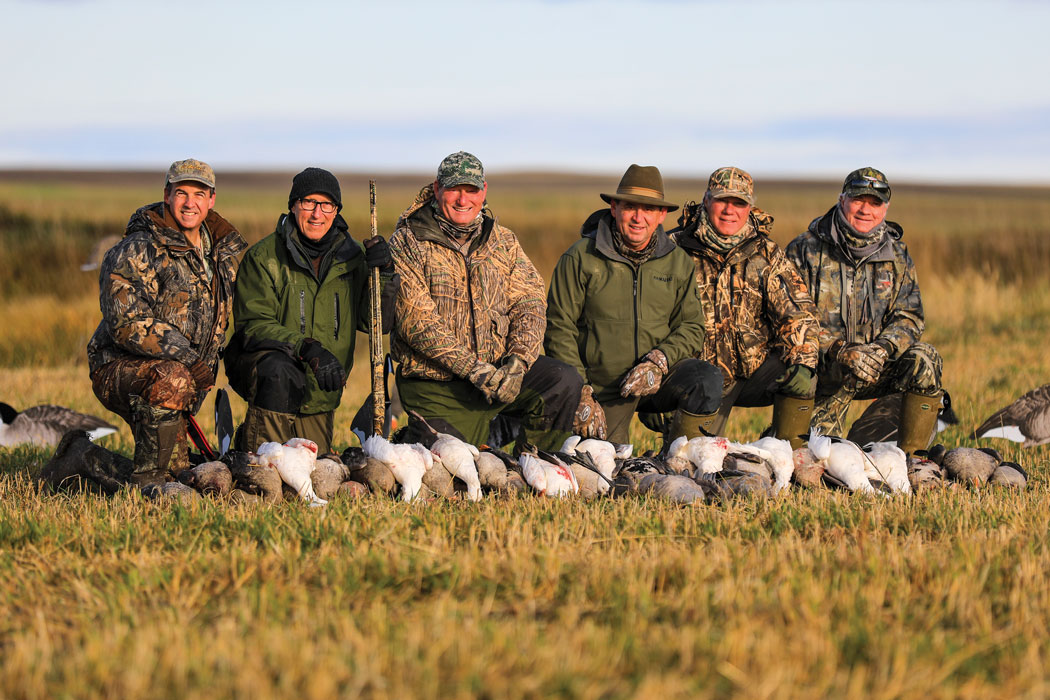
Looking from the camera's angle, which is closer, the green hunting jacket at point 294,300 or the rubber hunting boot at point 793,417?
the green hunting jacket at point 294,300

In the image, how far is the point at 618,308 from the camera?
26.1 feet

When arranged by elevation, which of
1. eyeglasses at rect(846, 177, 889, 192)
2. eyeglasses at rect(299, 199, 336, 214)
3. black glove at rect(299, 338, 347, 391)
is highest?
eyeglasses at rect(846, 177, 889, 192)

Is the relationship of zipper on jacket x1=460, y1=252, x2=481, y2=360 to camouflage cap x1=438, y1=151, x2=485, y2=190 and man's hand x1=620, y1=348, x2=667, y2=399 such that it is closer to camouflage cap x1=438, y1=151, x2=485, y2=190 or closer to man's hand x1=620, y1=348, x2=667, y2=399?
camouflage cap x1=438, y1=151, x2=485, y2=190

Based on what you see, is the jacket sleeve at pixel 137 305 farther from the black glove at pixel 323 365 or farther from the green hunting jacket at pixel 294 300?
the black glove at pixel 323 365

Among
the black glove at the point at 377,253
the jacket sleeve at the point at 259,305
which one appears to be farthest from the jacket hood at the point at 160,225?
the black glove at the point at 377,253

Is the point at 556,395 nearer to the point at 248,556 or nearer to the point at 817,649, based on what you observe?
the point at 248,556

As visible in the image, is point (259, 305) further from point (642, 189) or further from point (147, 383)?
point (642, 189)

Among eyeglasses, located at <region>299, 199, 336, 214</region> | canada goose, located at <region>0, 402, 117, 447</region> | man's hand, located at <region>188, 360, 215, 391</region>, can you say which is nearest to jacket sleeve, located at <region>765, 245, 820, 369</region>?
eyeglasses, located at <region>299, 199, 336, 214</region>

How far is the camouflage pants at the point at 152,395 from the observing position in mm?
6730

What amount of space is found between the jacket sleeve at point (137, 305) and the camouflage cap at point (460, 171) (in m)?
1.86

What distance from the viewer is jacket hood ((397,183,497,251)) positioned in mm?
7617

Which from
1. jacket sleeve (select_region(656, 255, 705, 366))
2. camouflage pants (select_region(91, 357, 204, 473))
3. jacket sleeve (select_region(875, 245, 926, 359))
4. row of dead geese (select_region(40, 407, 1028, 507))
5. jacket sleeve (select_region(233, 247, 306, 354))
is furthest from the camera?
jacket sleeve (select_region(875, 245, 926, 359))

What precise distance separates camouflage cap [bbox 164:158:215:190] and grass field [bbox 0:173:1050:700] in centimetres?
200

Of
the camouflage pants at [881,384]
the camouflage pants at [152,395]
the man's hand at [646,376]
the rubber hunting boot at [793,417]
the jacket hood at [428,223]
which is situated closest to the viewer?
the camouflage pants at [152,395]
